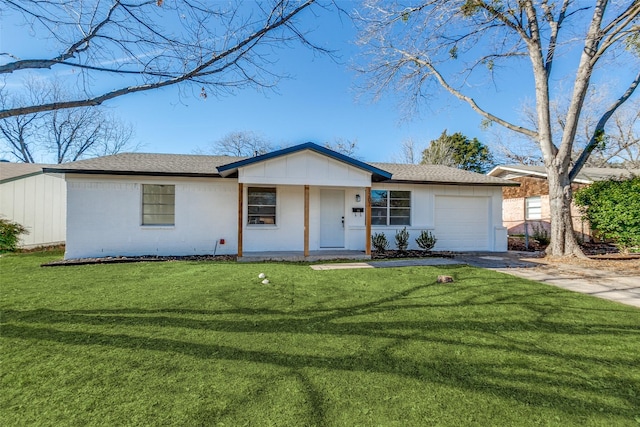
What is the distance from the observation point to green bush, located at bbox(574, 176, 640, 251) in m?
9.84

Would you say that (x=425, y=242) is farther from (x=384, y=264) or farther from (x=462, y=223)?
(x=384, y=264)

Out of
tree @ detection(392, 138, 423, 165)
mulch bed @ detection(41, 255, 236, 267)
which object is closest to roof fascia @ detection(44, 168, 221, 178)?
mulch bed @ detection(41, 255, 236, 267)

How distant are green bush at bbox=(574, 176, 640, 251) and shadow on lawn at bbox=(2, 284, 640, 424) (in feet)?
28.8

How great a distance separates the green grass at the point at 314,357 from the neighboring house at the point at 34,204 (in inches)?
329

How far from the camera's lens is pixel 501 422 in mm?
2006

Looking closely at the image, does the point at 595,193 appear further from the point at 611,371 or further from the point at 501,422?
the point at 501,422

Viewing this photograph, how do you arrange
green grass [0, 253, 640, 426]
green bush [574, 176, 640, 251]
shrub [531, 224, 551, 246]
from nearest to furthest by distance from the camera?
green grass [0, 253, 640, 426] → green bush [574, 176, 640, 251] → shrub [531, 224, 551, 246]

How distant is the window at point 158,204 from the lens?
376 inches

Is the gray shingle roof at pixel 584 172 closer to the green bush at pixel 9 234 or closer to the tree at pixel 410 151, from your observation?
the tree at pixel 410 151

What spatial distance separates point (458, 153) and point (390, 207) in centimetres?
2603

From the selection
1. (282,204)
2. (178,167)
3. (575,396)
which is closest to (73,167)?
(178,167)

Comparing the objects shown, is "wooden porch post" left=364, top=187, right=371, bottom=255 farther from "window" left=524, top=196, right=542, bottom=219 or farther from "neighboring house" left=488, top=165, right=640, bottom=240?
"window" left=524, top=196, right=542, bottom=219

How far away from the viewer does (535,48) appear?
9797 mm

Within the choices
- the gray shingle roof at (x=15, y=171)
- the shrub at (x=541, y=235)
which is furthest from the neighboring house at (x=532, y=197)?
the gray shingle roof at (x=15, y=171)
